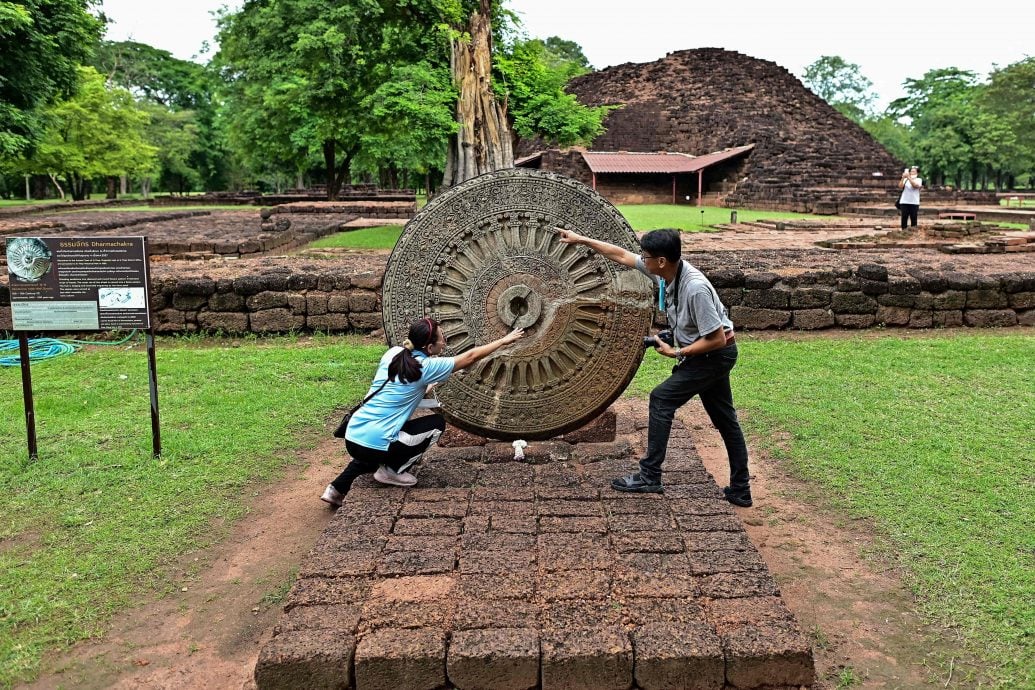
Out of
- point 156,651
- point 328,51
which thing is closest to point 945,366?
point 156,651

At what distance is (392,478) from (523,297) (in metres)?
1.31

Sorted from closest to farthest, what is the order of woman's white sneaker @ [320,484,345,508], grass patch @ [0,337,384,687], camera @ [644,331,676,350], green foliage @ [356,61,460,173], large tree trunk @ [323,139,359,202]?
grass patch @ [0,337,384,687], camera @ [644,331,676,350], woman's white sneaker @ [320,484,345,508], green foliage @ [356,61,460,173], large tree trunk @ [323,139,359,202]

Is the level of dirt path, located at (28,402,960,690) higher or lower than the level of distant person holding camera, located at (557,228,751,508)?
lower

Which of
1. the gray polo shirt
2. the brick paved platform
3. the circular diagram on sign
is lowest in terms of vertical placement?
the brick paved platform

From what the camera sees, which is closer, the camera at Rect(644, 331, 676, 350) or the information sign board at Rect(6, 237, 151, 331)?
the camera at Rect(644, 331, 676, 350)

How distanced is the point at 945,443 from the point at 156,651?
4932mm

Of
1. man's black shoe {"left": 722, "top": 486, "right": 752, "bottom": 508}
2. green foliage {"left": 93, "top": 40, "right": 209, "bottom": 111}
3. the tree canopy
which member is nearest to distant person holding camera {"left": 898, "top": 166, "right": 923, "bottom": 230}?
man's black shoe {"left": 722, "top": 486, "right": 752, "bottom": 508}

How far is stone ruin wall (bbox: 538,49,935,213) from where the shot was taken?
39.6 metres

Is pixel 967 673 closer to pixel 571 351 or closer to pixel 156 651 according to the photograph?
pixel 571 351

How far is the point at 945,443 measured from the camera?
17.6 ft

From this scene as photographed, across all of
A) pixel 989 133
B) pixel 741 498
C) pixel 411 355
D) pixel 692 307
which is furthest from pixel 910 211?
pixel 989 133

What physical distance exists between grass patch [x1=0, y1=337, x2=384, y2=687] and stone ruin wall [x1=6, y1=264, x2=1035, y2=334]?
0.85 meters

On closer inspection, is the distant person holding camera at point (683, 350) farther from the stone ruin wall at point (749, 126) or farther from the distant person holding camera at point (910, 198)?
the stone ruin wall at point (749, 126)

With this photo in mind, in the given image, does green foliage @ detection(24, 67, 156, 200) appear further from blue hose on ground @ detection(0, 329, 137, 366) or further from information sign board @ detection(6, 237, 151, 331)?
information sign board @ detection(6, 237, 151, 331)
